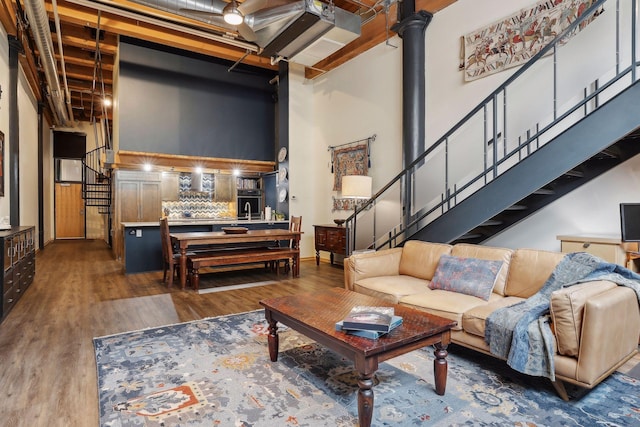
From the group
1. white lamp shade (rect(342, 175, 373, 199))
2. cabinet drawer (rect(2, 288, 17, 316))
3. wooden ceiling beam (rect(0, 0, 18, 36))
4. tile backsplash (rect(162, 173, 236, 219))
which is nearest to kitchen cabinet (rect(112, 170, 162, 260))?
tile backsplash (rect(162, 173, 236, 219))

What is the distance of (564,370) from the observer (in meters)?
2.15

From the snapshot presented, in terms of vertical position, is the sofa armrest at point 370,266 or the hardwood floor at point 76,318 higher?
the sofa armrest at point 370,266

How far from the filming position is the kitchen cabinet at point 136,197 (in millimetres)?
7652

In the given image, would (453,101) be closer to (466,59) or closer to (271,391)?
(466,59)

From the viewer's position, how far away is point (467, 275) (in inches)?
125

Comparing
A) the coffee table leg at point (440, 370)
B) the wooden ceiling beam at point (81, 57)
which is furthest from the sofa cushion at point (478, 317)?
the wooden ceiling beam at point (81, 57)

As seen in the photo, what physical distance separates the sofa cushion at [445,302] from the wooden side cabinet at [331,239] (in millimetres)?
3300

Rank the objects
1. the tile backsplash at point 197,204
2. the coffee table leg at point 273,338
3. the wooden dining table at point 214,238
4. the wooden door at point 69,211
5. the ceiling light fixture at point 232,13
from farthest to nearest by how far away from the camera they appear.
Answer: the wooden door at point 69,211, the tile backsplash at point 197,204, the wooden dining table at point 214,238, the ceiling light fixture at point 232,13, the coffee table leg at point 273,338

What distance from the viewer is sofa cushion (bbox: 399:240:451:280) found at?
3.70m

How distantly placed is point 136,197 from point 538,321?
7.71 m

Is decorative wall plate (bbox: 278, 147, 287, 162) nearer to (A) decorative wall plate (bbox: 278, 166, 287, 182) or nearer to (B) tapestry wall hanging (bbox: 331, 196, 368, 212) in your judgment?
(A) decorative wall plate (bbox: 278, 166, 287, 182)

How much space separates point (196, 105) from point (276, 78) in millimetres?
1989

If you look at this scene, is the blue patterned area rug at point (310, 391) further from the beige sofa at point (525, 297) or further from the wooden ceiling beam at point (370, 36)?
the wooden ceiling beam at point (370, 36)

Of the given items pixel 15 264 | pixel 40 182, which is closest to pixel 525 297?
pixel 15 264
